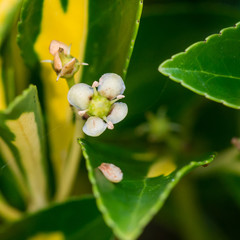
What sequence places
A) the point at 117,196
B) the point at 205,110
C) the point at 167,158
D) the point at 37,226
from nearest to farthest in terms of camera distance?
the point at 117,196
the point at 37,226
the point at 167,158
the point at 205,110

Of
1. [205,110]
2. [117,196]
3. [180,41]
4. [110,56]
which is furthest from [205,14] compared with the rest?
[117,196]

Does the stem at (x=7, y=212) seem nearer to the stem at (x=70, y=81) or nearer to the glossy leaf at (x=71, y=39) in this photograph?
the glossy leaf at (x=71, y=39)

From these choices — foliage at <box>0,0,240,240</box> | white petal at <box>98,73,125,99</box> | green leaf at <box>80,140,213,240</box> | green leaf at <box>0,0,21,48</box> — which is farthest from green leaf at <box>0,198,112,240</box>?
green leaf at <box>0,0,21,48</box>

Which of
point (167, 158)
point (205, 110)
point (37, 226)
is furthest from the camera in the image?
point (205, 110)

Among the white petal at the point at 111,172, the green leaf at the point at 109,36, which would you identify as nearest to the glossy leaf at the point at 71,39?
the green leaf at the point at 109,36

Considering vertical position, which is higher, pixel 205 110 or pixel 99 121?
pixel 99 121

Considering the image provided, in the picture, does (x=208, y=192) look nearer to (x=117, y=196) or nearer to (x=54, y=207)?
(x=54, y=207)
